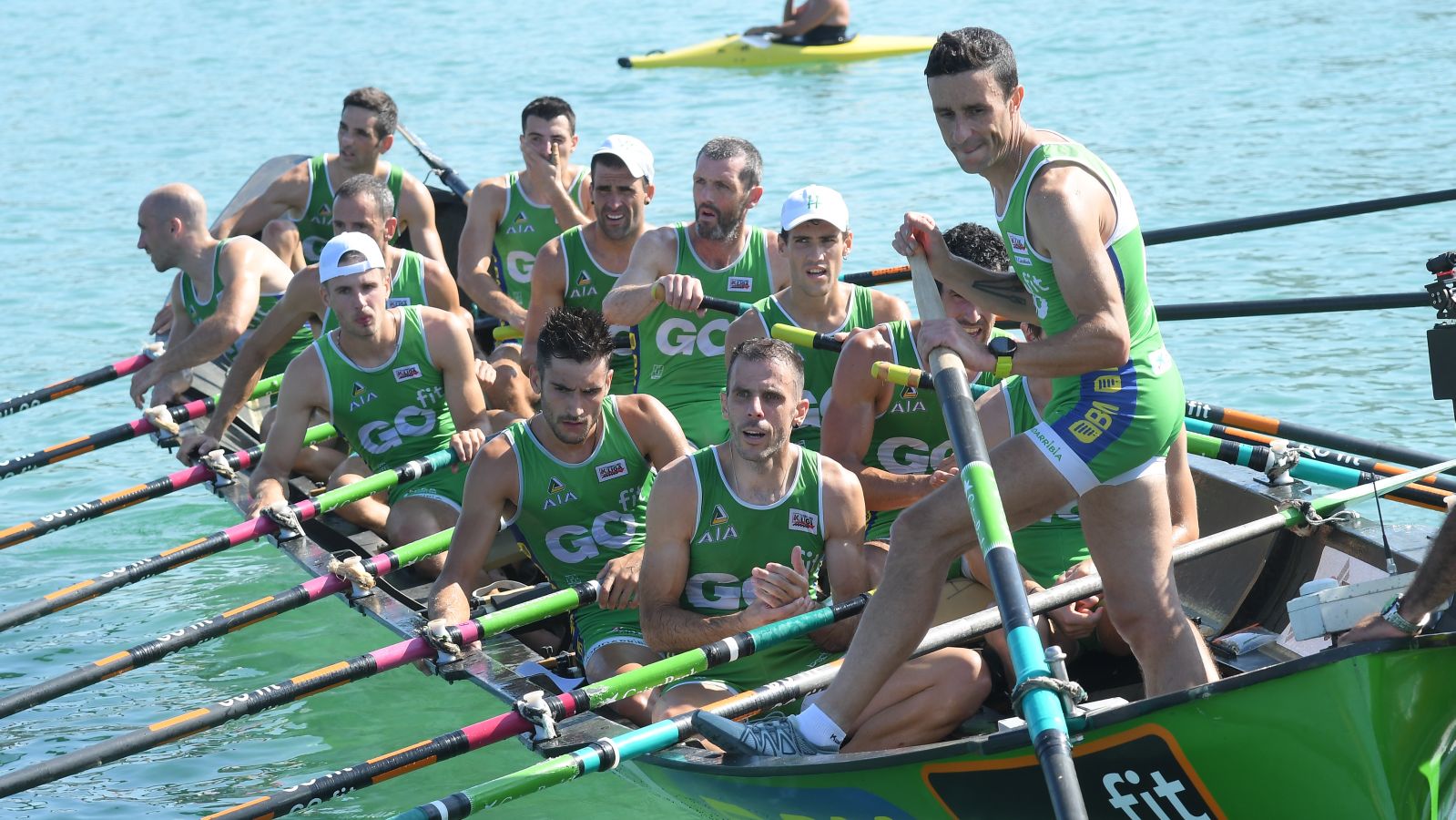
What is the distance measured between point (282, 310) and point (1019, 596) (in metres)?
5.00

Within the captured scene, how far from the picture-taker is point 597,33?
27.6 m

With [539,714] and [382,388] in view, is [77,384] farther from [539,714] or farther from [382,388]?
[539,714]

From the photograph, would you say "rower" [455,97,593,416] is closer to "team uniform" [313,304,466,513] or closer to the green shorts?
"team uniform" [313,304,466,513]

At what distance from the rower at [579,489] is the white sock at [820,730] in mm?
1166

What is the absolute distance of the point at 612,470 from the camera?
5.89 meters

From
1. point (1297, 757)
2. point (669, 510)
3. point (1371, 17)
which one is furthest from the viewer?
point (1371, 17)

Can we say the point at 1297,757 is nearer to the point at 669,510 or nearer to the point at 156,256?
the point at 669,510

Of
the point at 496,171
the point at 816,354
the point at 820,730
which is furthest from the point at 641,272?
the point at 496,171

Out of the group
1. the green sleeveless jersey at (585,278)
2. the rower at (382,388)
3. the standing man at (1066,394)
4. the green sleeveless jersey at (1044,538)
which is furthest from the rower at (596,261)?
the standing man at (1066,394)

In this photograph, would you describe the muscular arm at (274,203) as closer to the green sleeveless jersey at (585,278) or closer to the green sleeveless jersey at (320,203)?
the green sleeveless jersey at (320,203)

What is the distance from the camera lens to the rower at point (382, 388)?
6914 mm

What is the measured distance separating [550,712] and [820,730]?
2.98 ft

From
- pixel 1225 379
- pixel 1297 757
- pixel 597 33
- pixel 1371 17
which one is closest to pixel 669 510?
pixel 1297 757

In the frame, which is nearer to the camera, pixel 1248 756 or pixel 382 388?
pixel 1248 756
